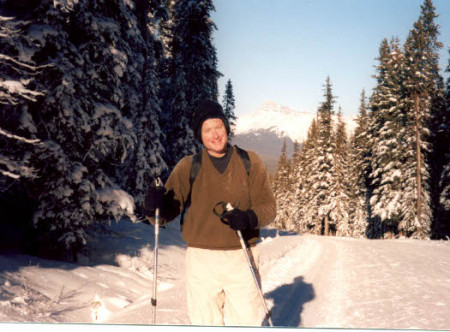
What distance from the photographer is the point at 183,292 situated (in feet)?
19.8

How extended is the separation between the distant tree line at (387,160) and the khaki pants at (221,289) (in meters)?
4.72

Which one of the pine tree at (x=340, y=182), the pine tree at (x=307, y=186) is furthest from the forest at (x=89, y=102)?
the pine tree at (x=340, y=182)

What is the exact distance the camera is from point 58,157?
581 centimetres

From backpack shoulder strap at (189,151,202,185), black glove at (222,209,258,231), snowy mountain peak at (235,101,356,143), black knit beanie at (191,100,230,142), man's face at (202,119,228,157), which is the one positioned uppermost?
snowy mountain peak at (235,101,356,143)

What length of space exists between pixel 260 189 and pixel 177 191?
682 millimetres

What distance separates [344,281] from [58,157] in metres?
6.19

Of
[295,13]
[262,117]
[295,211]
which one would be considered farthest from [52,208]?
[295,211]

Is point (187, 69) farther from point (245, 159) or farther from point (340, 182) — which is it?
point (340, 182)

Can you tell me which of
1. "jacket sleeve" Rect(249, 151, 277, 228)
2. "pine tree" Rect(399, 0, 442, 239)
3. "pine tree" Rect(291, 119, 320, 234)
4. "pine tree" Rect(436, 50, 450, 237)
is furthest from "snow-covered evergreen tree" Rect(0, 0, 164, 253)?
"pine tree" Rect(291, 119, 320, 234)

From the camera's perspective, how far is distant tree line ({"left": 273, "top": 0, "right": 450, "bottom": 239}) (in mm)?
6742

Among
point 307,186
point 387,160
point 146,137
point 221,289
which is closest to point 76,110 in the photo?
point 221,289

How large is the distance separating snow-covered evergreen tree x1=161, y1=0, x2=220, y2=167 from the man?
18.0ft

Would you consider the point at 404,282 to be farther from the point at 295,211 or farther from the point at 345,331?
the point at 295,211

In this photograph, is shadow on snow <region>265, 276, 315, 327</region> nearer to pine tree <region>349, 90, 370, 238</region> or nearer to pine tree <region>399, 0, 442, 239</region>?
pine tree <region>399, 0, 442, 239</region>
